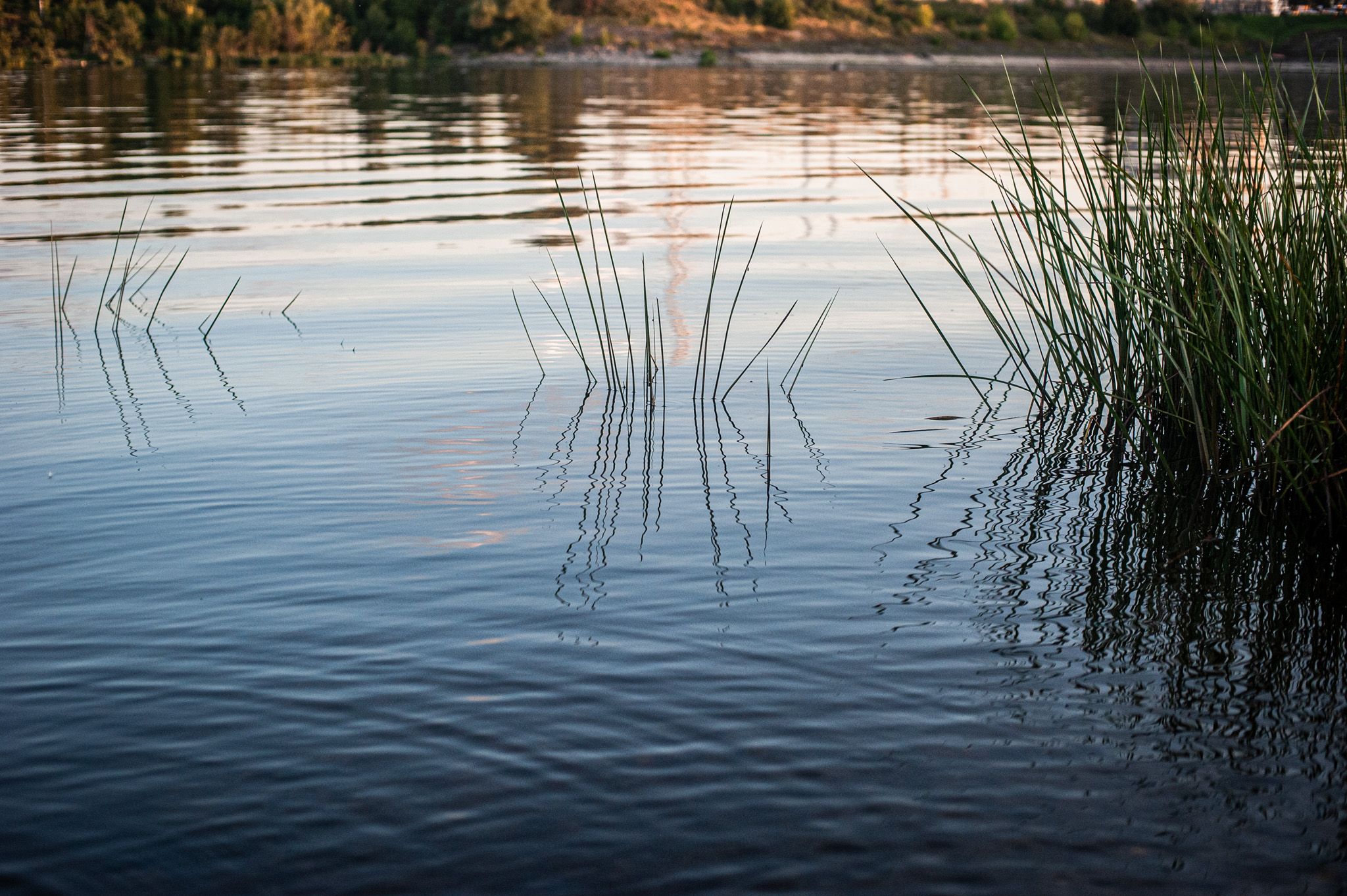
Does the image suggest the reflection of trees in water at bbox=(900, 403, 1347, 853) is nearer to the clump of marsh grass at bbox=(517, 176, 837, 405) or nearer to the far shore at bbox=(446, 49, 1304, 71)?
the clump of marsh grass at bbox=(517, 176, 837, 405)

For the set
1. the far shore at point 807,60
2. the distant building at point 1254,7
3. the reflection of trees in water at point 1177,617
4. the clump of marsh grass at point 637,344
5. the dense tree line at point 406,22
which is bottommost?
the reflection of trees in water at point 1177,617

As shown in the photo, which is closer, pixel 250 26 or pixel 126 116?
pixel 126 116

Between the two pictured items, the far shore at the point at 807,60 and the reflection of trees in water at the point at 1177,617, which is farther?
the far shore at the point at 807,60

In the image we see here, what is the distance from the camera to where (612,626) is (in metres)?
3.35

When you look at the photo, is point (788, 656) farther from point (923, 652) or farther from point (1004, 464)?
point (1004, 464)

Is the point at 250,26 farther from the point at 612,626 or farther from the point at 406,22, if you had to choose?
the point at 612,626

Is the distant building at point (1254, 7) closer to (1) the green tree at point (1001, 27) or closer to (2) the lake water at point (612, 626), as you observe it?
(1) the green tree at point (1001, 27)

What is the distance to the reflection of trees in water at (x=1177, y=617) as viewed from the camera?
271 cm

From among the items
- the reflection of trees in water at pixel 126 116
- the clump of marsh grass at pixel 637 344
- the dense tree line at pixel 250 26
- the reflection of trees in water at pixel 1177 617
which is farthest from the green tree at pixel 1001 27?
the reflection of trees in water at pixel 1177 617

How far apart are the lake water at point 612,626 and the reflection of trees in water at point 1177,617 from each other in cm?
1

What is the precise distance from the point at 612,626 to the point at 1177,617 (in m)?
1.52

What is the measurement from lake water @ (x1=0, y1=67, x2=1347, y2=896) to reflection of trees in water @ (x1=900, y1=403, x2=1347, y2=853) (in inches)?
0.6

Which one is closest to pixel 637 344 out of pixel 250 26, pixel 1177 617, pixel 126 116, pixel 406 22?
pixel 1177 617

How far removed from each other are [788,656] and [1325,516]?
1897mm
